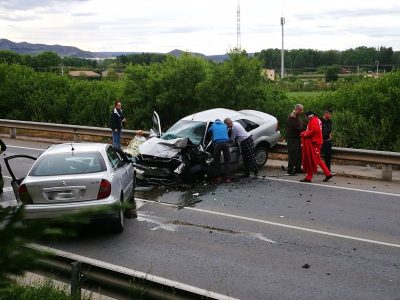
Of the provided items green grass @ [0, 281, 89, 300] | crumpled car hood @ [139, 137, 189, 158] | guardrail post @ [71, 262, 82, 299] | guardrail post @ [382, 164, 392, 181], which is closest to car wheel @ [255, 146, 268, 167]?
crumpled car hood @ [139, 137, 189, 158]

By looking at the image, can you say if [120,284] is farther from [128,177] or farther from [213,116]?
[213,116]

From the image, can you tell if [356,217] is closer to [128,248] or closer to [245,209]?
[245,209]

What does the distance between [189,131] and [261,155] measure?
7.47ft

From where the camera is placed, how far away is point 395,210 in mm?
10766

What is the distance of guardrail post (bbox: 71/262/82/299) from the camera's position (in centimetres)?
451

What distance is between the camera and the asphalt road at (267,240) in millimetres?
6973

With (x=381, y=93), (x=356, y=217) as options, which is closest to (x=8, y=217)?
(x=356, y=217)

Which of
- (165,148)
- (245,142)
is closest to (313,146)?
(245,142)

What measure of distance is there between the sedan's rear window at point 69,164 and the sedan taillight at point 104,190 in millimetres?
356

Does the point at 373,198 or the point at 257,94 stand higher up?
the point at 257,94

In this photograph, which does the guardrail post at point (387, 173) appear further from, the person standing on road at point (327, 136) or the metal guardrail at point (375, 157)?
the person standing on road at point (327, 136)

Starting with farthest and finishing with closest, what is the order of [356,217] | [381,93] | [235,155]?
[381,93] < [235,155] < [356,217]

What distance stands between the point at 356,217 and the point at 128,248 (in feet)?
14.5

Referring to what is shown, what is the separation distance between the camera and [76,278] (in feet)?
14.9
